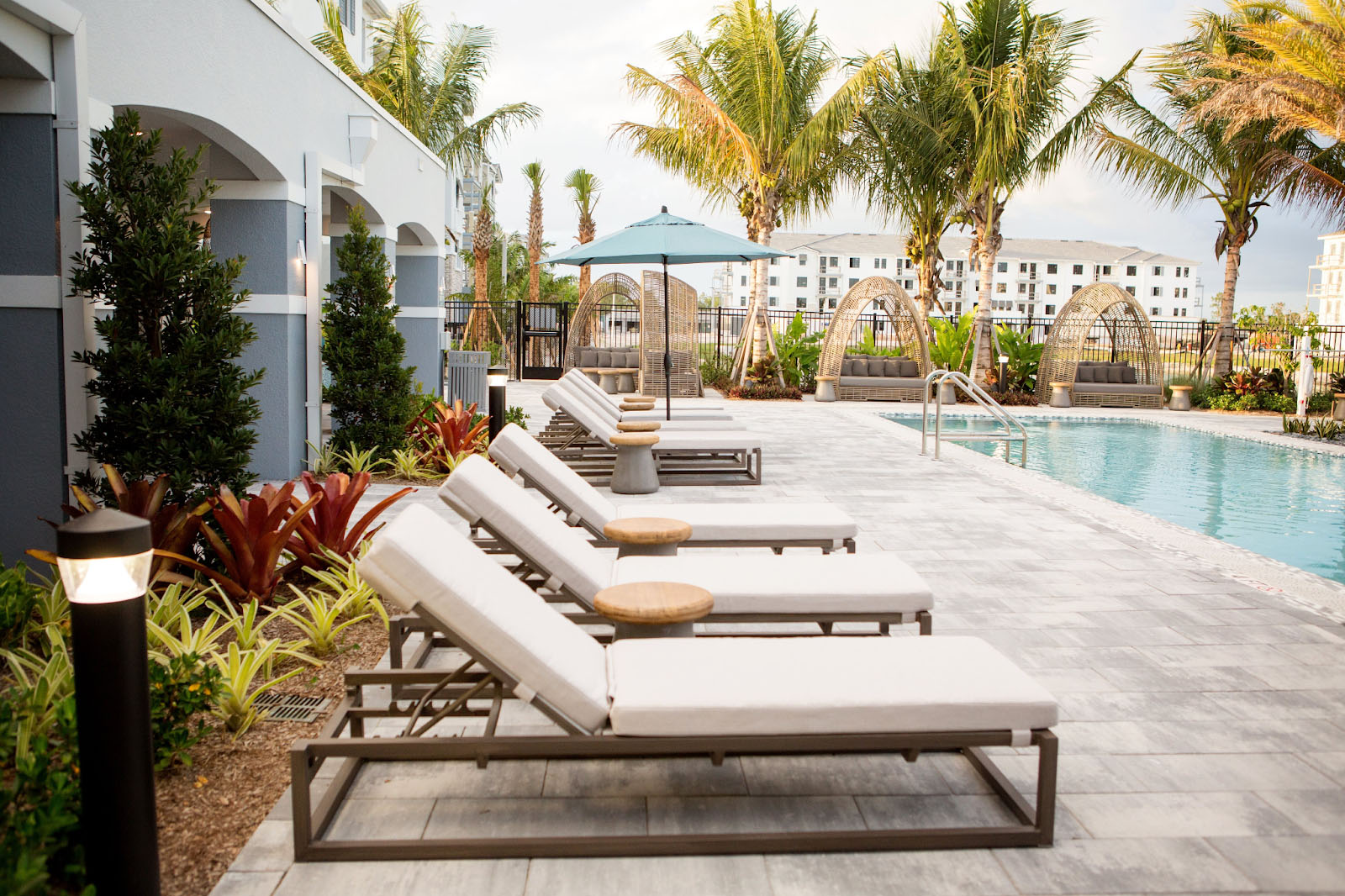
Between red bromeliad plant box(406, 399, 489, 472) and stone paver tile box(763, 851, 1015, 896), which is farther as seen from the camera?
red bromeliad plant box(406, 399, 489, 472)

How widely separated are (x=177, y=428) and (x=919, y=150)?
56.0ft

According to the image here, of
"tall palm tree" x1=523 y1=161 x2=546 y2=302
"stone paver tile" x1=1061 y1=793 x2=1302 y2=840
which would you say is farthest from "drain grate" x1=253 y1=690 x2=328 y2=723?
"tall palm tree" x1=523 y1=161 x2=546 y2=302

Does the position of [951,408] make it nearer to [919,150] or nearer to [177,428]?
[919,150]

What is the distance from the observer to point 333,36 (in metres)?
19.7

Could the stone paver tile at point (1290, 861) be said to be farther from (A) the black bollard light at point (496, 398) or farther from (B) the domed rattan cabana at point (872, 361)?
(B) the domed rattan cabana at point (872, 361)

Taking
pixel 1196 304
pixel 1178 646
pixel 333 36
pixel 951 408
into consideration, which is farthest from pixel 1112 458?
pixel 1196 304

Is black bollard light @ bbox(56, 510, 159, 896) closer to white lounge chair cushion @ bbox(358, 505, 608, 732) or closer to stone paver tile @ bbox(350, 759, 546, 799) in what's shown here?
white lounge chair cushion @ bbox(358, 505, 608, 732)

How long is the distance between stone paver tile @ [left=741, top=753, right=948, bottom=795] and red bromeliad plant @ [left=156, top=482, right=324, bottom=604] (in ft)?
8.35

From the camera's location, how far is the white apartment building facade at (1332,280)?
263 feet

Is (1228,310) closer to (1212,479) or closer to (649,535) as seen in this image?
(1212,479)

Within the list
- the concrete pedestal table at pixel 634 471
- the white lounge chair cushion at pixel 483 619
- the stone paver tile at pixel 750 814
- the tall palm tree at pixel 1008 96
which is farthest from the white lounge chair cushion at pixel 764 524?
the tall palm tree at pixel 1008 96

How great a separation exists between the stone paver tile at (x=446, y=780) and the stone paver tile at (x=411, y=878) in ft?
1.22

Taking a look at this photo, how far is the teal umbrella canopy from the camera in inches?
389

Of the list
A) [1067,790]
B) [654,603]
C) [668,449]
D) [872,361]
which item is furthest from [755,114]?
[1067,790]
